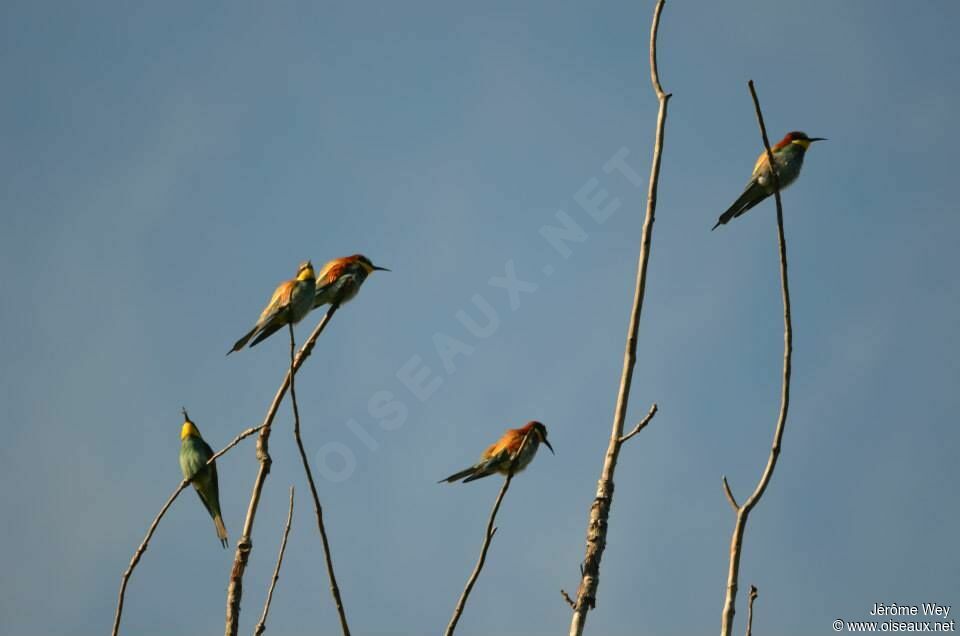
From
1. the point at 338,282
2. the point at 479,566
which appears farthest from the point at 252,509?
the point at 338,282

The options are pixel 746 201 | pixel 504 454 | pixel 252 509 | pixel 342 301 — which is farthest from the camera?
pixel 342 301

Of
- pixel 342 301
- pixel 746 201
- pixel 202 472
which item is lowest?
pixel 202 472

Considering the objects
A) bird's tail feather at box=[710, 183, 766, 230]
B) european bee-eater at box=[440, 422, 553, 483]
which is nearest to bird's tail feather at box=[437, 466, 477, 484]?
european bee-eater at box=[440, 422, 553, 483]

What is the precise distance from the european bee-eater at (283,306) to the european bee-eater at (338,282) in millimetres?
582

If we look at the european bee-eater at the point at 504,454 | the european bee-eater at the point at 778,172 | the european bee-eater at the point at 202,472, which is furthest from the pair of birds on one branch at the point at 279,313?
the european bee-eater at the point at 778,172

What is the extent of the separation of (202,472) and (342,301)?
1437mm

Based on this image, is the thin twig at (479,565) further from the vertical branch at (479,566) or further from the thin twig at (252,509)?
the thin twig at (252,509)

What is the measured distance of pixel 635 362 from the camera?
2.66 m

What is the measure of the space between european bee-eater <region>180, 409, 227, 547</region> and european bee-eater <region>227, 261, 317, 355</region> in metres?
0.77

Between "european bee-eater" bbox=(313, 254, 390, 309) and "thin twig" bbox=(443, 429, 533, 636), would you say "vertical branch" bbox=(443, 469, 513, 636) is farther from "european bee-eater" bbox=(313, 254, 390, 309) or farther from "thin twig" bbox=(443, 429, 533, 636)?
"european bee-eater" bbox=(313, 254, 390, 309)

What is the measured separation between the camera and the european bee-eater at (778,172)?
250 inches

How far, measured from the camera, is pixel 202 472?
6.20m

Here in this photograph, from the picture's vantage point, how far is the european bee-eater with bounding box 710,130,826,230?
6.35 m

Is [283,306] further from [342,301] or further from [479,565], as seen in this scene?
[479,565]
